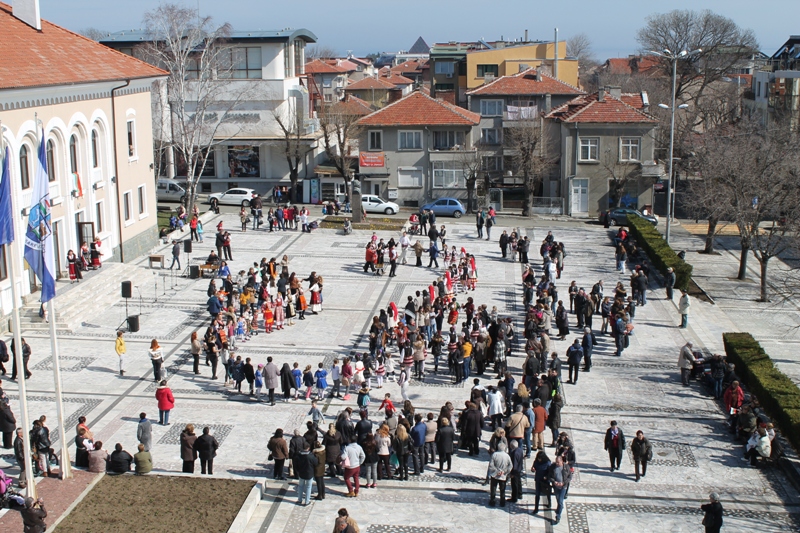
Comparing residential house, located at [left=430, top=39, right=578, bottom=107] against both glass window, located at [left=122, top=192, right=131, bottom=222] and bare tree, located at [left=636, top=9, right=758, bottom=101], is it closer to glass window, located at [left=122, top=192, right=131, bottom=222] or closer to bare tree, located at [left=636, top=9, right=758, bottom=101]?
bare tree, located at [left=636, top=9, right=758, bottom=101]

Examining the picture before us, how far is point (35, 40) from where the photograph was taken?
3569 cm

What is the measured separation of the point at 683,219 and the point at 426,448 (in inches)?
1740

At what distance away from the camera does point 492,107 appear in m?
67.4

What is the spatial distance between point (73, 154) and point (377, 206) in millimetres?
24948

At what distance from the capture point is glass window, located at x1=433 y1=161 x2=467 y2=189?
62031 mm

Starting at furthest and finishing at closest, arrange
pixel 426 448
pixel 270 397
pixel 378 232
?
pixel 378 232, pixel 270 397, pixel 426 448

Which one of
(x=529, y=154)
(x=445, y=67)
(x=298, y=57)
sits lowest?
(x=529, y=154)

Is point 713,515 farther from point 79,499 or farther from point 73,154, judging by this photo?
point 73,154

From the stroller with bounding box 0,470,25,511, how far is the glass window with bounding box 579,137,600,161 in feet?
154

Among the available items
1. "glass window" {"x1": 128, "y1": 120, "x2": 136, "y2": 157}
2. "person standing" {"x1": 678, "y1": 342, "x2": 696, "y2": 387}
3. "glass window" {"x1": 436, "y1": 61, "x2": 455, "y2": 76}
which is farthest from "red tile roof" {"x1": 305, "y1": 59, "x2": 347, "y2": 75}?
"person standing" {"x1": 678, "y1": 342, "x2": 696, "y2": 387}

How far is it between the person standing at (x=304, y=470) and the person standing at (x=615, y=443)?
6682mm

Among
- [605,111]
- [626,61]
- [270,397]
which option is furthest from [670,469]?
[626,61]

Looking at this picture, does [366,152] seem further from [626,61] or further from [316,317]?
[626,61]

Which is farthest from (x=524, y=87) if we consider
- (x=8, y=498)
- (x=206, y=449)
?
(x=8, y=498)
